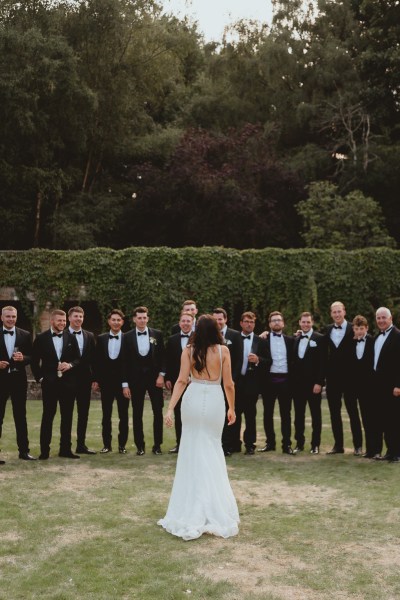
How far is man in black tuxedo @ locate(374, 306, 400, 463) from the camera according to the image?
8.42 m

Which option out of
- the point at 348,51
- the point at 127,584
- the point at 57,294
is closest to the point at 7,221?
the point at 57,294

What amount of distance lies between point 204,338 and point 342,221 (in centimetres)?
1551

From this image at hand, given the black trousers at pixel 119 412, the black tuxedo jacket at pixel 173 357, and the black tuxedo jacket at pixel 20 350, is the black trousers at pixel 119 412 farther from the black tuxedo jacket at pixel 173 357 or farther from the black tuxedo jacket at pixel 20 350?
the black tuxedo jacket at pixel 20 350

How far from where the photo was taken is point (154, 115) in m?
27.8

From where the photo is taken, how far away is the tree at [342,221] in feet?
65.8

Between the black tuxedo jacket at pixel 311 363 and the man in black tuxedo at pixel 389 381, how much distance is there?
0.77 metres

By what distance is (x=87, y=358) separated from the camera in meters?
8.95

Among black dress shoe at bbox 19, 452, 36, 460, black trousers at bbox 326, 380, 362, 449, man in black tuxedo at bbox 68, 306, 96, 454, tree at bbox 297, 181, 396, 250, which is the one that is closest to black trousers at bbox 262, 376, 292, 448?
black trousers at bbox 326, 380, 362, 449

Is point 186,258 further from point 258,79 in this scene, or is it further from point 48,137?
point 258,79

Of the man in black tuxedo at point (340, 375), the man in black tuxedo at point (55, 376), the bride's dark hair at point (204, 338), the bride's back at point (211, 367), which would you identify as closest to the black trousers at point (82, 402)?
the man in black tuxedo at point (55, 376)

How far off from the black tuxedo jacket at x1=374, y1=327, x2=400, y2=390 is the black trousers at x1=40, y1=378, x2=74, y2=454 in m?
4.03

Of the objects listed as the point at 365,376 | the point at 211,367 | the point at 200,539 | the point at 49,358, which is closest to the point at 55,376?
the point at 49,358

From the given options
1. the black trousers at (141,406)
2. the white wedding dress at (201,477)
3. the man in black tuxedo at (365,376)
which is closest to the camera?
the white wedding dress at (201,477)

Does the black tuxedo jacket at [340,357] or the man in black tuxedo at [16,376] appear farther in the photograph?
the black tuxedo jacket at [340,357]
